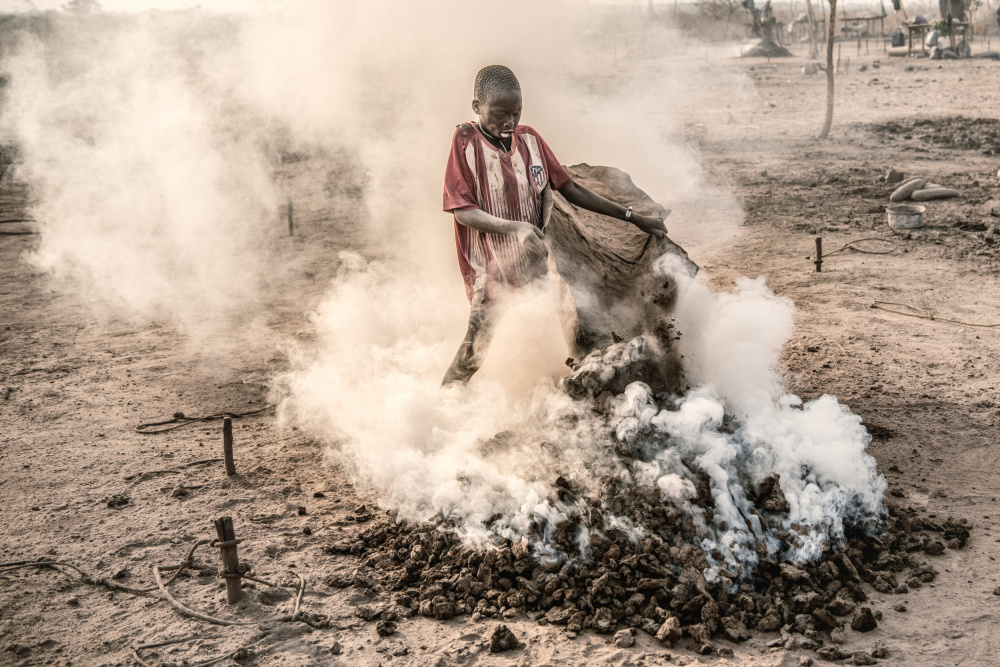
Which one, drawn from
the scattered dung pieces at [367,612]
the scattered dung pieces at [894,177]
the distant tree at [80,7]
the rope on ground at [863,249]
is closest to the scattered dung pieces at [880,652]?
the scattered dung pieces at [367,612]

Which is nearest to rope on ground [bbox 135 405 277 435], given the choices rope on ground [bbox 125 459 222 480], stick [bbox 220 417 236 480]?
rope on ground [bbox 125 459 222 480]

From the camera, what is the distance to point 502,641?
3.02 metres

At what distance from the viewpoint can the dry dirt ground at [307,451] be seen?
3.10m

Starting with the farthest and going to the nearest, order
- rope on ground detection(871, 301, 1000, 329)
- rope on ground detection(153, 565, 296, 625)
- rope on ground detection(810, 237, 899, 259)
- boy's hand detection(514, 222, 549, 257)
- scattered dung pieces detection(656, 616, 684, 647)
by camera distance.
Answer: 1. rope on ground detection(810, 237, 899, 259)
2. rope on ground detection(871, 301, 1000, 329)
3. boy's hand detection(514, 222, 549, 257)
4. rope on ground detection(153, 565, 296, 625)
5. scattered dung pieces detection(656, 616, 684, 647)

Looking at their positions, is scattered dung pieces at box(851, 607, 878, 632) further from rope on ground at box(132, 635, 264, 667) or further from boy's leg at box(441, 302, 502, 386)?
rope on ground at box(132, 635, 264, 667)

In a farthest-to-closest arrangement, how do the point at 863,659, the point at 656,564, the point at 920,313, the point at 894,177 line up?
the point at 894,177 → the point at 920,313 → the point at 656,564 → the point at 863,659

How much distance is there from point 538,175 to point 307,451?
7.03 ft

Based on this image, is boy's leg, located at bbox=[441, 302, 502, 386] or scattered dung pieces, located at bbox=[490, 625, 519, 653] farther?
boy's leg, located at bbox=[441, 302, 502, 386]

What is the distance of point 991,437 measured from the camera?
4.42 metres

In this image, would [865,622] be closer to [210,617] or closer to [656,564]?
[656,564]

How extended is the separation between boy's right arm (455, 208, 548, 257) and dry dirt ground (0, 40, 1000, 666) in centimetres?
161

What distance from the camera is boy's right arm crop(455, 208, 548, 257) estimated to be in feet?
11.9

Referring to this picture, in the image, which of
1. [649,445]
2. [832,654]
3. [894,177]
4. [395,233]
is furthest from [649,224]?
[894,177]

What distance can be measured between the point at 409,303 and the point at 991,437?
4.09 meters
